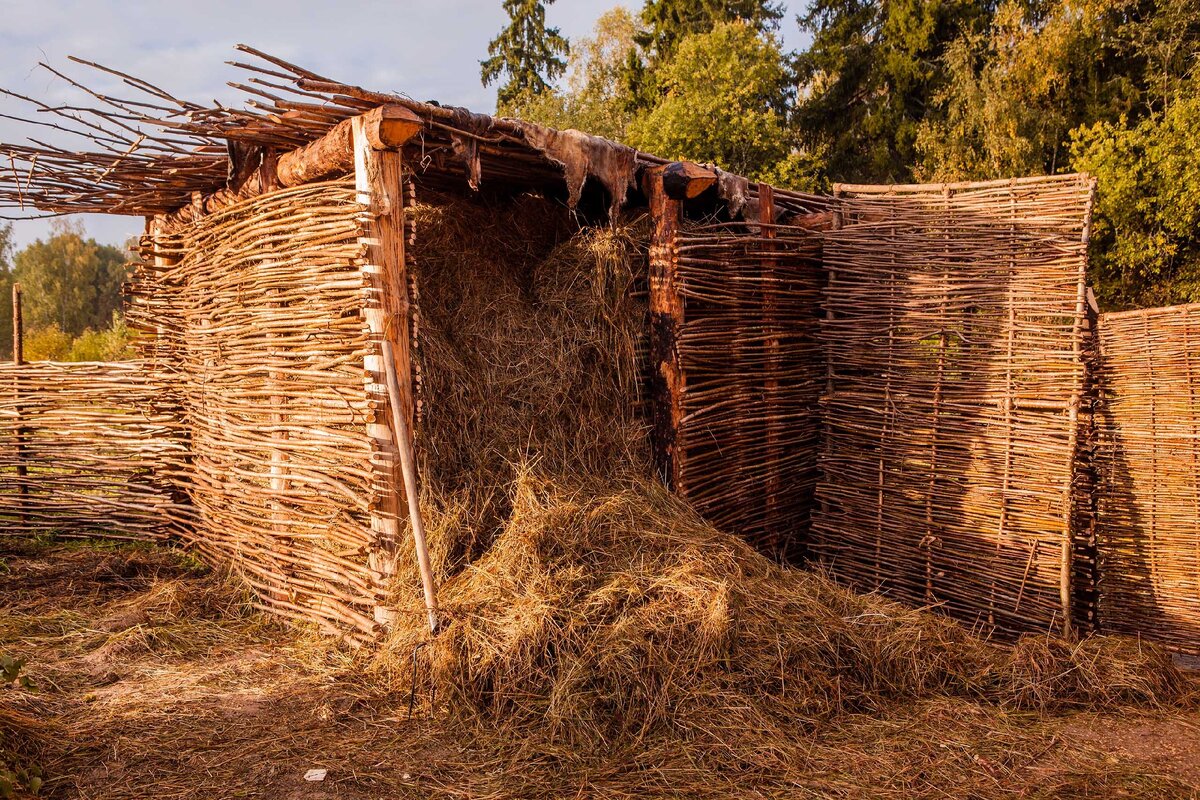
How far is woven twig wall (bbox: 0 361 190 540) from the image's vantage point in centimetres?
651

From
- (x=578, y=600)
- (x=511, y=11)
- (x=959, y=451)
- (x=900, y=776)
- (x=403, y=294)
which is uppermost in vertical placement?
(x=511, y=11)

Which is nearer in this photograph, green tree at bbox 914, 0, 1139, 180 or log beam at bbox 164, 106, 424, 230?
log beam at bbox 164, 106, 424, 230

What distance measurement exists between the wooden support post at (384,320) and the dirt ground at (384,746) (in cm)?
68

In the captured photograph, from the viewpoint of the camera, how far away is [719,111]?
18.6 m

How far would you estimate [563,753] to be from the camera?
3.18 metres

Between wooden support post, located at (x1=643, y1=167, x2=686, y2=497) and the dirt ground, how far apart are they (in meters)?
1.86

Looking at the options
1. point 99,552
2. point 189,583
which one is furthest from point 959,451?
point 99,552

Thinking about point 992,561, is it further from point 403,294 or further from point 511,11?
point 511,11

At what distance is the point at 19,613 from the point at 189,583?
37.8 inches

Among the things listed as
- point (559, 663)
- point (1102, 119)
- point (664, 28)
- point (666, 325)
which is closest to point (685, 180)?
point (666, 325)

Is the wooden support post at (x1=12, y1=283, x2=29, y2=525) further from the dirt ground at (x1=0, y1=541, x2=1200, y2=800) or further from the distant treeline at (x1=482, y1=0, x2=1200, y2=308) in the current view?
the distant treeline at (x1=482, y1=0, x2=1200, y2=308)

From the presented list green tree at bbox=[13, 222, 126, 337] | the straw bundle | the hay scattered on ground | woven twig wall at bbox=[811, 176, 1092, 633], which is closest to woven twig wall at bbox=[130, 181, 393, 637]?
the hay scattered on ground

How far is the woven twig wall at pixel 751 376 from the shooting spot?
497 centimetres

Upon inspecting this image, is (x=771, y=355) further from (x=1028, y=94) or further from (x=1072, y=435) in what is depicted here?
(x=1028, y=94)
